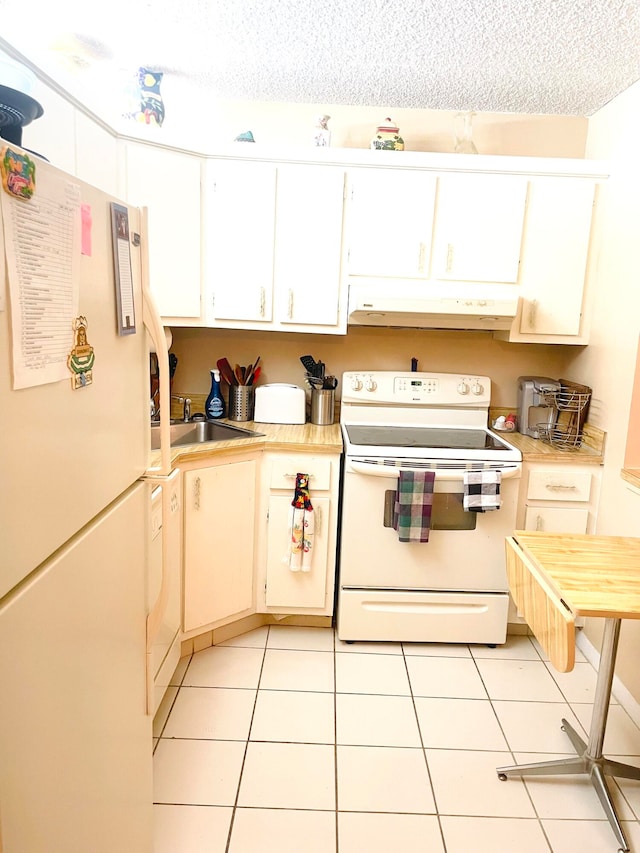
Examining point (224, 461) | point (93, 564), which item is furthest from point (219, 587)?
point (93, 564)

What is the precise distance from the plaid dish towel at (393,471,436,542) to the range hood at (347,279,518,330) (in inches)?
30.2

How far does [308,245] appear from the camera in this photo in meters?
2.83

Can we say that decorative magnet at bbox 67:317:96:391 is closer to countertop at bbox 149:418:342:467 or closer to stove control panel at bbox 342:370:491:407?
countertop at bbox 149:418:342:467

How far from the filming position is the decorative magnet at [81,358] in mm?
937

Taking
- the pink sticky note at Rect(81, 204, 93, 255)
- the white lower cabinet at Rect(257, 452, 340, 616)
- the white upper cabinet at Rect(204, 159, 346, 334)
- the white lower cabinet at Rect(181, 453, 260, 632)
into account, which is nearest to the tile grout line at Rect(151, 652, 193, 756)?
the white lower cabinet at Rect(181, 453, 260, 632)

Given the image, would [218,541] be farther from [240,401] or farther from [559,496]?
[559,496]

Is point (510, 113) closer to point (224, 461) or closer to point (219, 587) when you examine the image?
point (224, 461)

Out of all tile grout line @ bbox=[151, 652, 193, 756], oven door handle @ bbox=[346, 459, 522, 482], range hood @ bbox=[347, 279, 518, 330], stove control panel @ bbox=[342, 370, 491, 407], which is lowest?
tile grout line @ bbox=[151, 652, 193, 756]

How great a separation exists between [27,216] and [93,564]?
0.59 m

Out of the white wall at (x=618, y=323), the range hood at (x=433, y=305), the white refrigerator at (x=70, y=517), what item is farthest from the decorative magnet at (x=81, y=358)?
the white wall at (x=618, y=323)

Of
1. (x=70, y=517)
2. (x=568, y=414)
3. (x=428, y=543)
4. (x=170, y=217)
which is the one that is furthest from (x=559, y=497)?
(x=70, y=517)

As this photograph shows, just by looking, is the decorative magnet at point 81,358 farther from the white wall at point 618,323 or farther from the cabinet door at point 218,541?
the white wall at point 618,323

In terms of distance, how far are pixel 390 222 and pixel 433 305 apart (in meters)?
0.46

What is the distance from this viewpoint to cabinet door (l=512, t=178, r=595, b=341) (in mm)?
2812
